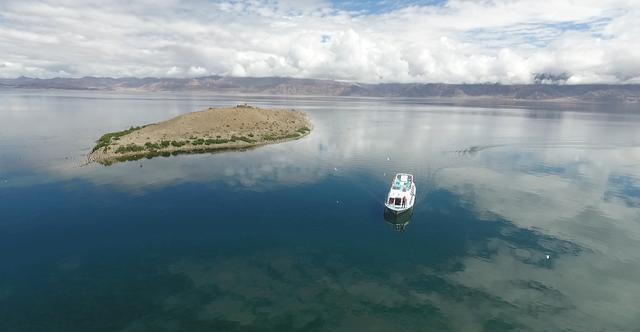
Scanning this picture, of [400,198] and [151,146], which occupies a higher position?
[151,146]

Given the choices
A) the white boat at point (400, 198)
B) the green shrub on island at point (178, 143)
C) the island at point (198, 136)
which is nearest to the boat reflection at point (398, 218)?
the white boat at point (400, 198)

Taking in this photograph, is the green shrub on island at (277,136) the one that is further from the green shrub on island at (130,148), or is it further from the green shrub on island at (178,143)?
the green shrub on island at (130,148)

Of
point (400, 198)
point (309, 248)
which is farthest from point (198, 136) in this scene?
point (309, 248)

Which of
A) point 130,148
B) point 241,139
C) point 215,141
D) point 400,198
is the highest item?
point 241,139

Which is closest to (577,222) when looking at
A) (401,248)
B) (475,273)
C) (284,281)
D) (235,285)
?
(475,273)

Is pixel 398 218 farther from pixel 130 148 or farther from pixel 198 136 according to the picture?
pixel 198 136

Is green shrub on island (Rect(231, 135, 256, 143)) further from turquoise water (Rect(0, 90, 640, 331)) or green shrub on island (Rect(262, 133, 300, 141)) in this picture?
turquoise water (Rect(0, 90, 640, 331))

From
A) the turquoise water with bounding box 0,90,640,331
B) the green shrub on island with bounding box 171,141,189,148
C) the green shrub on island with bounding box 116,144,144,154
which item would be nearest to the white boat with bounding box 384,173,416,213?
the turquoise water with bounding box 0,90,640,331
